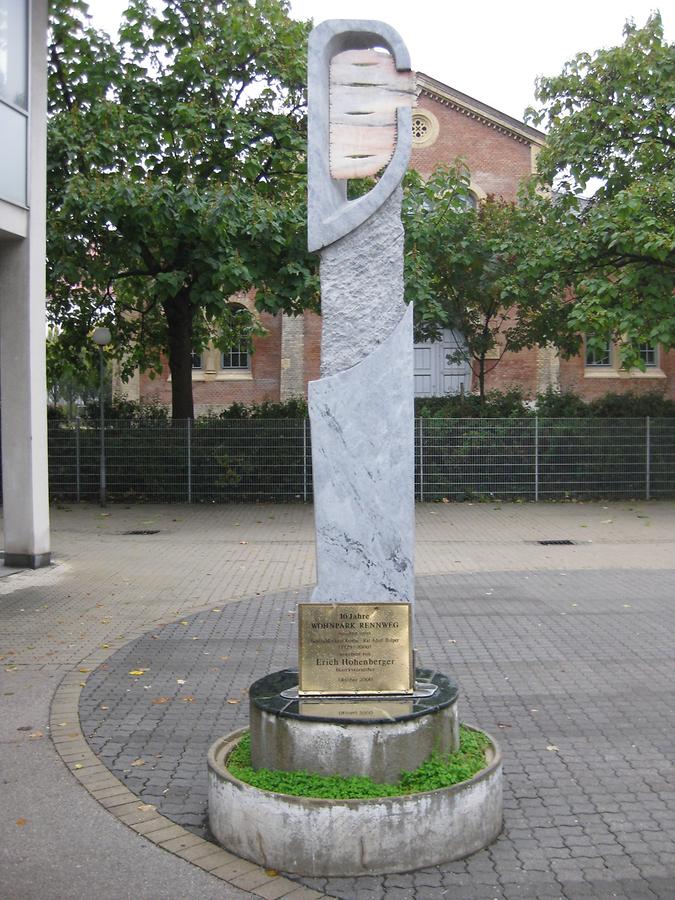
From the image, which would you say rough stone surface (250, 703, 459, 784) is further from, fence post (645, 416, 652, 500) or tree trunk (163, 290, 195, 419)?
fence post (645, 416, 652, 500)

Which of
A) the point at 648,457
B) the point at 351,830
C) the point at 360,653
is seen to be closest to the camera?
the point at 351,830

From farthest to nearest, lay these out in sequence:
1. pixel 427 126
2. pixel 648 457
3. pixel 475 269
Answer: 1. pixel 427 126
2. pixel 475 269
3. pixel 648 457

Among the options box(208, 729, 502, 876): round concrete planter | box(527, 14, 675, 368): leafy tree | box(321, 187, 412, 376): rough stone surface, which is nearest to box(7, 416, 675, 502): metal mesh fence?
box(527, 14, 675, 368): leafy tree

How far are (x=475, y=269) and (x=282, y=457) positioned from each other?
864cm

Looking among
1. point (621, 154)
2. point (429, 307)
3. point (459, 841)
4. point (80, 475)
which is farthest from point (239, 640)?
point (621, 154)

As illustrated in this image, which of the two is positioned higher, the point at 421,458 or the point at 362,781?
the point at 421,458

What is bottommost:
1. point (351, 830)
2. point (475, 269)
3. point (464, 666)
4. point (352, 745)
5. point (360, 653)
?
point (464, 666)

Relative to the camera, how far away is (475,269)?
27359 millimetres

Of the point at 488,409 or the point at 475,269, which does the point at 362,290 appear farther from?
the point at 475,269

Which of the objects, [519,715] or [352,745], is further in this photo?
[519,715]

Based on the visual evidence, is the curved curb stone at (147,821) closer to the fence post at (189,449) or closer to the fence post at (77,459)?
the fence post at (189,449)

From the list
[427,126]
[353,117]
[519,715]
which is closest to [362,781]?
[519,715]

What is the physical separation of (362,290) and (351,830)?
8.43ft

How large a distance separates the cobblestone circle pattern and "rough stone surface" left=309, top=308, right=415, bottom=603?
1347 mm
